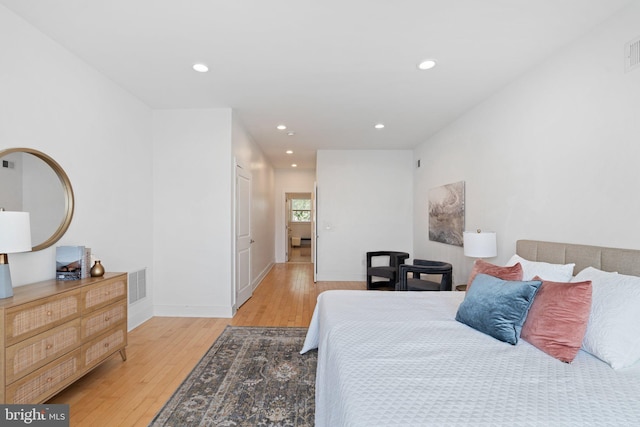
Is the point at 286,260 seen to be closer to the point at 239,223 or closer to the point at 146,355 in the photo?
the point at 239,223

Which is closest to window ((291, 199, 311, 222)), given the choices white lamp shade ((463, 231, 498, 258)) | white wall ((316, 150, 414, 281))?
white wall ((316, 150, 414, 281))

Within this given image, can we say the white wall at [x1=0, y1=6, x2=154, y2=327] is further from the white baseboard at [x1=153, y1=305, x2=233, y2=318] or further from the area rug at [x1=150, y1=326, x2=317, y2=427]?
the area rug at [x1=150, y1=326, x2=317, y2=427]

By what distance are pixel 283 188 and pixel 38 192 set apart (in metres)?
6.30

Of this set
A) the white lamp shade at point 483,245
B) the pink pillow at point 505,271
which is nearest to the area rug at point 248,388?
the pink pillow at point 505,271

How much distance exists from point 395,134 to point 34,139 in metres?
4.41

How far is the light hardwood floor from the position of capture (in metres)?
1.92

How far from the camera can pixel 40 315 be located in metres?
1.76

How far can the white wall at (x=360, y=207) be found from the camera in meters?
5.95

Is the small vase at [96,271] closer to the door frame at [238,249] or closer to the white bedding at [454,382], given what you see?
the door frame at [238,249]

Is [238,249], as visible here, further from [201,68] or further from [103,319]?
[201,68]

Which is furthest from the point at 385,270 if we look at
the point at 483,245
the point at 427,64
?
the point at 427,64

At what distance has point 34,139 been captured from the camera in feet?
7.13

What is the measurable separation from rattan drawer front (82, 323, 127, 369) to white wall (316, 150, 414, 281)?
12.6 ft

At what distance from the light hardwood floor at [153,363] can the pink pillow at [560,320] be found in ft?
7.65
